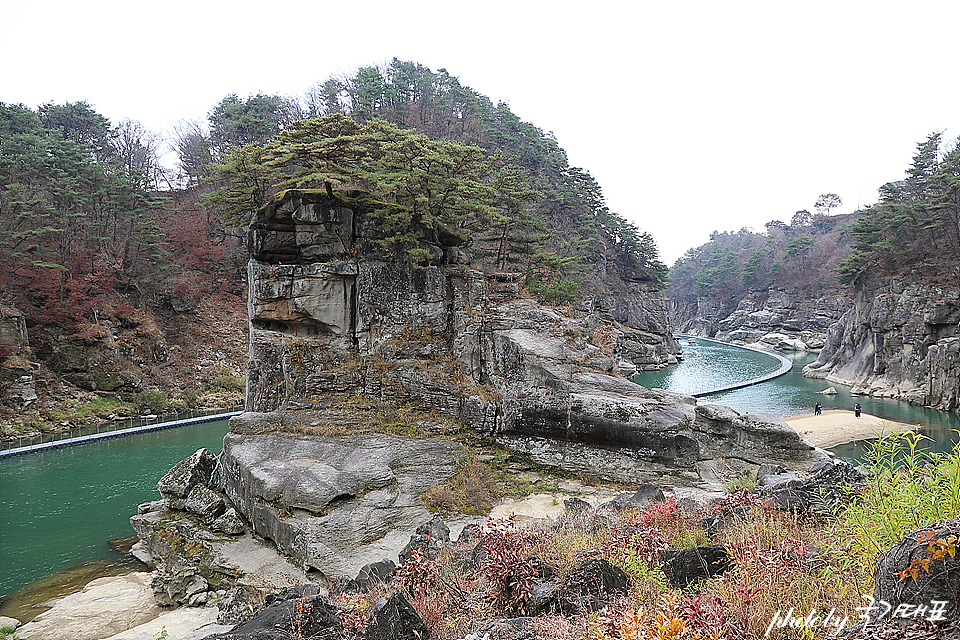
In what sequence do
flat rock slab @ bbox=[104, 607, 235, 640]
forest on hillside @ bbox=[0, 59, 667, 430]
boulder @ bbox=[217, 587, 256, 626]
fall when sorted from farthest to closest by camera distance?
forest on hillside @ bbox=[0, 59, 667, 430]
flat rock slab @ bbox=[104, 607, 235, 640]
boulder @ bbox=[217, 587, 256, 626]

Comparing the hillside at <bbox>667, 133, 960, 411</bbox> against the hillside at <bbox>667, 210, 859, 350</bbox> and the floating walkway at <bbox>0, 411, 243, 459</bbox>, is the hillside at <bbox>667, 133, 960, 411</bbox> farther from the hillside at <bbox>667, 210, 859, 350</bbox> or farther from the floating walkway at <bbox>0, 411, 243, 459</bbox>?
the floating walkway at <bbox>0, 411, 243, 459</bbox>

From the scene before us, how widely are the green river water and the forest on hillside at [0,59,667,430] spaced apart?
23.0 feet

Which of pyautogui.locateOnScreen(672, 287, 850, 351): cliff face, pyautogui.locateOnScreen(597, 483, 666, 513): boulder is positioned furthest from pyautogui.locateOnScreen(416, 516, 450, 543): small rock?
pyautogui.locateOnScreen(672, 287, 850, 351): cliff face

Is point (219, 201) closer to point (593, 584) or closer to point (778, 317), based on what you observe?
point (593, 584)

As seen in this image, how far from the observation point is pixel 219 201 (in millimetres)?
16297

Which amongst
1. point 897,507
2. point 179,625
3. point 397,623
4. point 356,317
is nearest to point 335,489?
point 179,625

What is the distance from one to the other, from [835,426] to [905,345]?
538 inches

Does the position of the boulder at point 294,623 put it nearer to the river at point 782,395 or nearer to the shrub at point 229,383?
the river at point 782,395

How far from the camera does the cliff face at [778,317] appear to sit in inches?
2391

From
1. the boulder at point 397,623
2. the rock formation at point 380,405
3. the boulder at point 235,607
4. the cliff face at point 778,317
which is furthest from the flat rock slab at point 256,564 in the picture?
the cliff face at point 778,317

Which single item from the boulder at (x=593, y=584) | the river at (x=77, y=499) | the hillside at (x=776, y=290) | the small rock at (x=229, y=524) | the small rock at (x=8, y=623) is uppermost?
the hillside at (x=776, y=290)

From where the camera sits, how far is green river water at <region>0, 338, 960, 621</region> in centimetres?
1077

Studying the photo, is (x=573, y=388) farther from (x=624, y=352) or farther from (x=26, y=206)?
(x=624, y=352)

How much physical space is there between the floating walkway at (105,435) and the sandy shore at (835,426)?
89.5 feet
